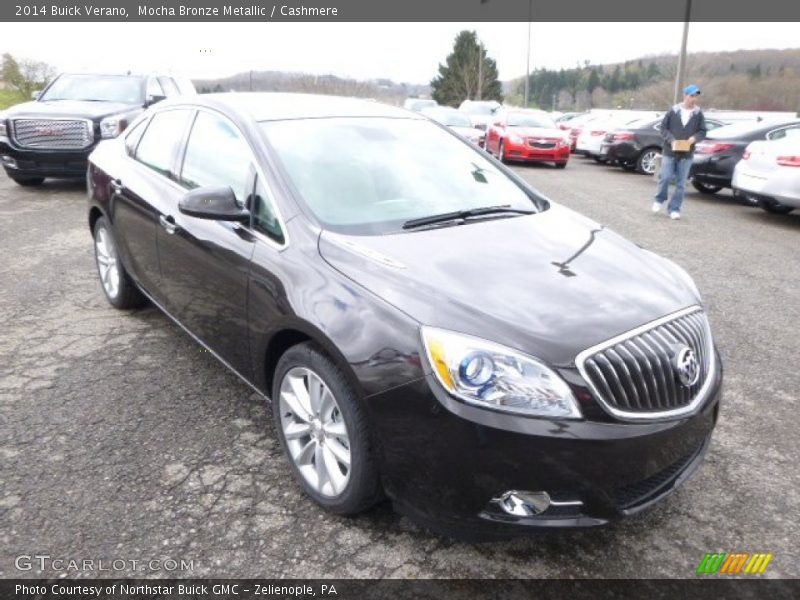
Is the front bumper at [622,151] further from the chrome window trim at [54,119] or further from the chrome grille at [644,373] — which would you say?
the chrome grille at [644,373]

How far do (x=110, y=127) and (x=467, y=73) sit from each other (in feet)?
190

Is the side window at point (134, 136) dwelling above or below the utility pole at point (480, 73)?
below

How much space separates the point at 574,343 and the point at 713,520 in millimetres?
1115

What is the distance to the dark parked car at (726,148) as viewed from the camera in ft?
34.2

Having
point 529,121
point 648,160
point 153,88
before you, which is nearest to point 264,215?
point 153,88

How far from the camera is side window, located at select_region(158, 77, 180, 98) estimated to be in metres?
11.2

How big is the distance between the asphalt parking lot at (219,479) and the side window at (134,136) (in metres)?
1.18

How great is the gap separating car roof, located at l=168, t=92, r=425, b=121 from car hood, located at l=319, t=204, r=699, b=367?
108 cm

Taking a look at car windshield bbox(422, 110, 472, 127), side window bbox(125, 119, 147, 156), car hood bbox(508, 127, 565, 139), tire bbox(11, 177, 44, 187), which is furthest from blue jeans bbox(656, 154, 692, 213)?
tire bbox(11, 177, 44, 187)

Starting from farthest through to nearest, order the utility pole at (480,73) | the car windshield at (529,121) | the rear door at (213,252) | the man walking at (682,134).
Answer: the utility pole at (480,73) < the car windshield at (529,121) < the man walking at (682,134) < the rear door at (213,252)

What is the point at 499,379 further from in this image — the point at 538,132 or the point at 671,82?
the point at 671,82

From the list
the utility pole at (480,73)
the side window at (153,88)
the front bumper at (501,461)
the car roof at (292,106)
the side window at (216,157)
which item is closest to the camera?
Result: the front bumper at (501,461)

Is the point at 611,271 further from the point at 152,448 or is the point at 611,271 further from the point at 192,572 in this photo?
the point at 152,448

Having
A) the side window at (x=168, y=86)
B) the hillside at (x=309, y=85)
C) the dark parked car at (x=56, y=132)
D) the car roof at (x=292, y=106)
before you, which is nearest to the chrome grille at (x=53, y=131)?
the dark parked car at (x=56, y=132)
